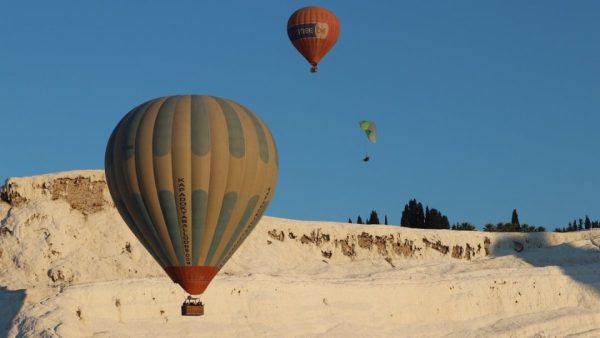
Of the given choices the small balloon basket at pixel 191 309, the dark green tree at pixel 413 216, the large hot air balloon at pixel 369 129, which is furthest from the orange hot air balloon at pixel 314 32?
the dark green tree at pixel 413 216

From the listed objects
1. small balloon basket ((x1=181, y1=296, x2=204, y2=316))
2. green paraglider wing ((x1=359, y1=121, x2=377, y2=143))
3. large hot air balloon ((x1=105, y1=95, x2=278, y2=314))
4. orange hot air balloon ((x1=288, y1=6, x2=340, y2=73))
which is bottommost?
small balloon basket ((x1=181, y1=296, x2=204, y2=316))

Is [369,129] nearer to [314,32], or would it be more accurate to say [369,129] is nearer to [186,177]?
[314,32]

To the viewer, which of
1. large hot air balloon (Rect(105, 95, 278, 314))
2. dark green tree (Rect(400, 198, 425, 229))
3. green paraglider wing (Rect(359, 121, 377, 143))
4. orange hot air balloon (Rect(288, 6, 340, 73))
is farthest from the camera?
dark green tree (Rect(400, 198, 425, 229))

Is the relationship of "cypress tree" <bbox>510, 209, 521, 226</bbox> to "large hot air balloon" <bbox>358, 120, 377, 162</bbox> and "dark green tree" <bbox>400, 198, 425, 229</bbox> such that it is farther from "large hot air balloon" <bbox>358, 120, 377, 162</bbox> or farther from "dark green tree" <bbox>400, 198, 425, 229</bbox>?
"large hot air balloon" <bbox>358, 120, 377, 162</bbox>

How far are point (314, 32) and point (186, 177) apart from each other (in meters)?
23.2

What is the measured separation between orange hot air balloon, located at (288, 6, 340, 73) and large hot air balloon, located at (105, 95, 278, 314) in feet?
66.2

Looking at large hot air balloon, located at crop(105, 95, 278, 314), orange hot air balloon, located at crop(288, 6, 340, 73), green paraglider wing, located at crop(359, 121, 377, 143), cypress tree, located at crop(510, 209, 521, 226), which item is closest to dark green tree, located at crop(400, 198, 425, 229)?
cypress tree, located at crop(510, 209, 521, 226)

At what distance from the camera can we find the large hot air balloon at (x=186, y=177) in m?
63.6

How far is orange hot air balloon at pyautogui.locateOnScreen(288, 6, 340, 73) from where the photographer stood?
8438 cm

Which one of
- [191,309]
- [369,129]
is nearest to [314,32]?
[369,129]

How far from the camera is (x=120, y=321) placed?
80500mm

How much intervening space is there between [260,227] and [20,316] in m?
26.9

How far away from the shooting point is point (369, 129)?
301 feet

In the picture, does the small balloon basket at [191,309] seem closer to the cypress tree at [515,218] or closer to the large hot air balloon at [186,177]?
the large hot air balloon at [186,177]
